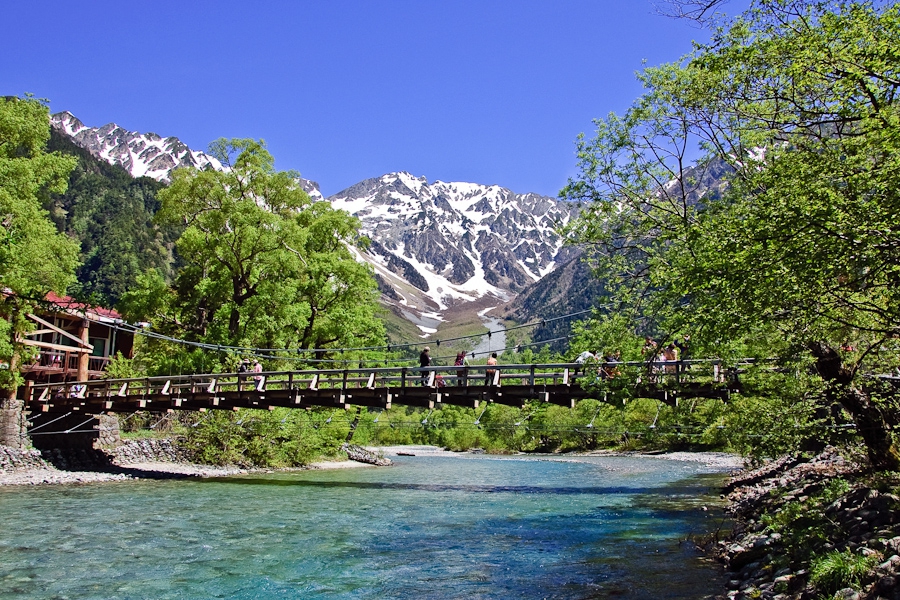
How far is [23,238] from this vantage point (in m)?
18.6

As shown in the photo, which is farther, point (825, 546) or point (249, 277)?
point (249, 277)

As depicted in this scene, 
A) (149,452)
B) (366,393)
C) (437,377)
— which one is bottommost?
(149,452)

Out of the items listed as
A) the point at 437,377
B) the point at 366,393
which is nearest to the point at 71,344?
the point at 366,393

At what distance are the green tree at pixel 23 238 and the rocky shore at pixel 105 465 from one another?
85cm

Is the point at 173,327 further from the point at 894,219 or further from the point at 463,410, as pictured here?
the point at 463,410

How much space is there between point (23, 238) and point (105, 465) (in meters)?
8.85

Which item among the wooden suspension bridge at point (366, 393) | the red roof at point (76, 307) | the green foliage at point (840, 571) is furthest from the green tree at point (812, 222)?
the red roof at point (76, 307)

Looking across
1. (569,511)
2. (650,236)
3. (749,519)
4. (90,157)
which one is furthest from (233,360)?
(90,157)

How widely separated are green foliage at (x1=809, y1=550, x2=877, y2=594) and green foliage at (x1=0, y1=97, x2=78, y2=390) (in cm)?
1748

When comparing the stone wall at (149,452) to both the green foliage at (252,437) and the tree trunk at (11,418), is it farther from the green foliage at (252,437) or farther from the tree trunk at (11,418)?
the tree trunk at (11,418)

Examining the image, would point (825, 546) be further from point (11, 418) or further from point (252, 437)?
point (252, 437)

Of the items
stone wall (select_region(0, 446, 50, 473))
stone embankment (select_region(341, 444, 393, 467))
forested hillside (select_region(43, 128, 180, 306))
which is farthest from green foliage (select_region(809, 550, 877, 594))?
forested hillside (select_region(43, 128, 180, 306))

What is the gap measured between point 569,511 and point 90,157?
6547 inches

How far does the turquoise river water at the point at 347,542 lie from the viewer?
28.5ft
